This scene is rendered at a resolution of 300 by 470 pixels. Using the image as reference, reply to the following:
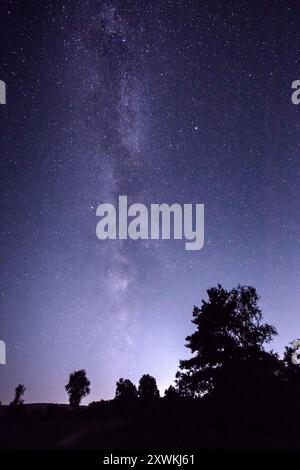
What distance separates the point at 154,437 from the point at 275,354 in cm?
1307

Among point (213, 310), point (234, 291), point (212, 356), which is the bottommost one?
point (212, 356)

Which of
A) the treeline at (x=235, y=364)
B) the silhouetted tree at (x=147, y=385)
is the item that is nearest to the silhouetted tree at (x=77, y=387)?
the silhouetted tree at (x=147, y=385)

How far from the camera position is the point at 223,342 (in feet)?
91.1

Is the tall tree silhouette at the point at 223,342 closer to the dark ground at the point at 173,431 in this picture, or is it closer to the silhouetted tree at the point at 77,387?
the dark ground at the point at 173,431

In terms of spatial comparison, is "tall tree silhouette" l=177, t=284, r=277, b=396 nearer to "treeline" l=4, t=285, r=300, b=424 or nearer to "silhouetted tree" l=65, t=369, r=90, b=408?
"treeline" l=4, t=285, r=300, b=424

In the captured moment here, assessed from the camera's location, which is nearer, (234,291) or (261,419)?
(261,419)

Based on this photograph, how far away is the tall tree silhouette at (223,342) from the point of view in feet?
86.4

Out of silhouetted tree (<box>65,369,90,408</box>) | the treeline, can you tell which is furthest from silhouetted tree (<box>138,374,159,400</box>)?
the treeline

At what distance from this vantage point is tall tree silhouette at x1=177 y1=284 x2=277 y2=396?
26328mm

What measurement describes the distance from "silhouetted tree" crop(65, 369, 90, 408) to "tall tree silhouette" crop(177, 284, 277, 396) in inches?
2484
